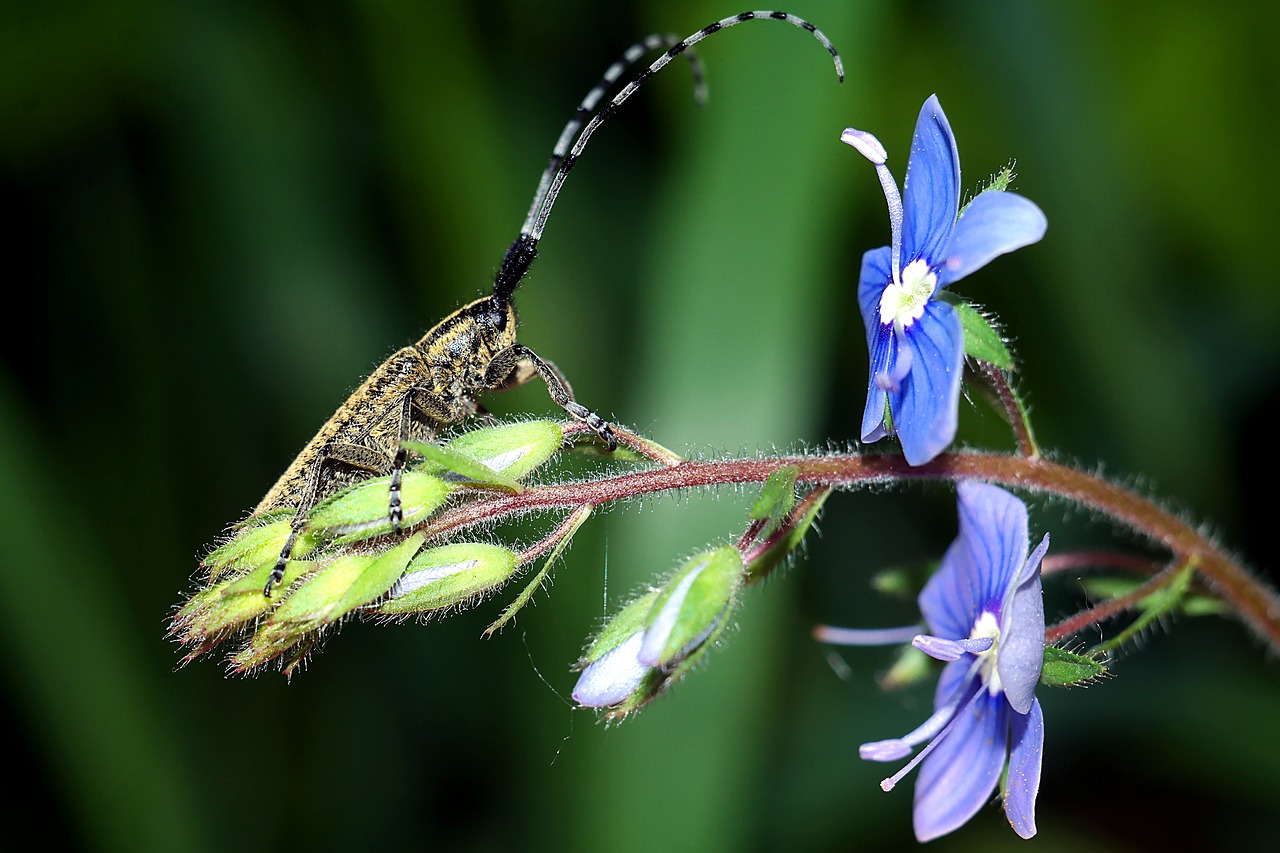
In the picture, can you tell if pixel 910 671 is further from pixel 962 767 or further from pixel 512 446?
pixel 512 446

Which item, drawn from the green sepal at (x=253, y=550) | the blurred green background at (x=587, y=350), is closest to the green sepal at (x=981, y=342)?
the green sepal at (x=253, y=550)

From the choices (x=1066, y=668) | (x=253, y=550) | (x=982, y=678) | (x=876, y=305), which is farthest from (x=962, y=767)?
(x=253, y=550)

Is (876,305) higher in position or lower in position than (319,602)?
higher

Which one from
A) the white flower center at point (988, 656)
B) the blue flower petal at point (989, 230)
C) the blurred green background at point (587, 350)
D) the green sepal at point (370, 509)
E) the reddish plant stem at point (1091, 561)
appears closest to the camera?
the blue flower petal at point (989, 230)

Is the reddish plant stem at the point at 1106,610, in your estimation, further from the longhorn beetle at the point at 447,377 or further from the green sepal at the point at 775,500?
the longhorn beetle at the point at 447,377

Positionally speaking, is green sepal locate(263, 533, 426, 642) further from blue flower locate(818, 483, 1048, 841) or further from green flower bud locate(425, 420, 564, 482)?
blue flower locate(818, 483, 1048, 841)

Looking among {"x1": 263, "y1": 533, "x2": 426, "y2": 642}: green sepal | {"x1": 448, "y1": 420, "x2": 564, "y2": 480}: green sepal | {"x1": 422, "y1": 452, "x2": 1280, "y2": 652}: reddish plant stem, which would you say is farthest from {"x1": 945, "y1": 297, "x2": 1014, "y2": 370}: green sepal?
{"x1": 263, "y1": 533, "x2": 426, "y2": 642}: green sepal
